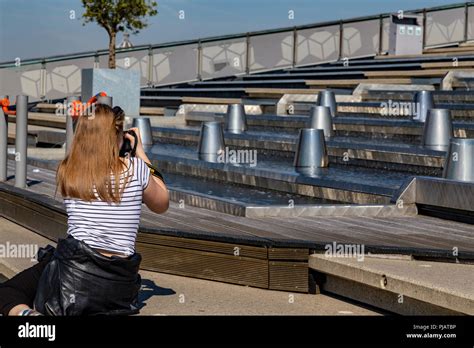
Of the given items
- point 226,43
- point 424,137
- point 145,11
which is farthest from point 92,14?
point 424,137

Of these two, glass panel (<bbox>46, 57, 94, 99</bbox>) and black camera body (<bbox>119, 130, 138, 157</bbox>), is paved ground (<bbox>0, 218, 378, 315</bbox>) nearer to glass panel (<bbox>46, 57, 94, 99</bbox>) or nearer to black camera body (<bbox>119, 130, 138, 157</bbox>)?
black camera body (<bbox>119, 130, 138, 157</bbox>)

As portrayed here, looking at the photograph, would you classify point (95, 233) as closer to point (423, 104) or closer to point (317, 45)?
point (423, 104)

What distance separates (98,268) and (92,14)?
25.3 meters

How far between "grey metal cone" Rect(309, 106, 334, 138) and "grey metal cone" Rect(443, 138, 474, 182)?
4808 mm

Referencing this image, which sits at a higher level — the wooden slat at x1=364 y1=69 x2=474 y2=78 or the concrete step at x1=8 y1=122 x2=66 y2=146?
the wooden slat at x1=364 y1=69 x2=474 y2=78

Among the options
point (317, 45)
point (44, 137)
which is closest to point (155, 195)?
point (44, 137)

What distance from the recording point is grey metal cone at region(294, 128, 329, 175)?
39.7 feet

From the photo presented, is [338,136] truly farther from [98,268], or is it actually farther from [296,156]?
[98,268]

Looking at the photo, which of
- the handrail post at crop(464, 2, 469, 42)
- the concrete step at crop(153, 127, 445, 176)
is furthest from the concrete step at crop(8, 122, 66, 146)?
the handrail post at crop(464, 2, 469, 42)

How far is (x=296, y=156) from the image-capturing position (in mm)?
12258

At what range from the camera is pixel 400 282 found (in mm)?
6383

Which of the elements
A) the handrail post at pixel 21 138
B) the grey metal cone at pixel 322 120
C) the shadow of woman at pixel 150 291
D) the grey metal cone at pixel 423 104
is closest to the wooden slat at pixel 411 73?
the grey metal cone at pixel 423 104

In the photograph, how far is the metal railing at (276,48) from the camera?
93.2 ft

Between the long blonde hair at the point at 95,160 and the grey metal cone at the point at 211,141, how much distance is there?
8.09 meters
